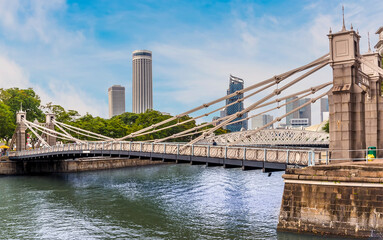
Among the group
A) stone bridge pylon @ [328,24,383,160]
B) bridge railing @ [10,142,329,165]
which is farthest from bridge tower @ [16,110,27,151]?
stone bridge pylon @ [328,24,383,160]

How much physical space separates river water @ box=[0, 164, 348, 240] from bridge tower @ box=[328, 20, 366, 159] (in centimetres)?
602

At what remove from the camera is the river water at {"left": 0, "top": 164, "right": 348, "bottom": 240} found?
73.5 ft

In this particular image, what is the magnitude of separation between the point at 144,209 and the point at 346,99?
52.6 feet

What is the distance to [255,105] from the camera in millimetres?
27000

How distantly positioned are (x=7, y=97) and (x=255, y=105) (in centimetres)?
6120

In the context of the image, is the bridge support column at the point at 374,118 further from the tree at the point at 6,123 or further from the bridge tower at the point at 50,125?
the tree at the point at 6,123

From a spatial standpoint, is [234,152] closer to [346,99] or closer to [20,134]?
[346,99]

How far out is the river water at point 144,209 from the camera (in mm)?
22406

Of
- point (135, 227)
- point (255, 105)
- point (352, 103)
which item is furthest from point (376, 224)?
point (135, 227)

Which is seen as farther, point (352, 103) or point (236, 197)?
point (236, 197)

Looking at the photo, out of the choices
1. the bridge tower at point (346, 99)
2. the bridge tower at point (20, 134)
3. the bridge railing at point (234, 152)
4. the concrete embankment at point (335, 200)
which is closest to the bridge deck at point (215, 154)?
the bridge railing at point (234, 152)

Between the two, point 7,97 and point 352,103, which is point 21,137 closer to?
point 7,97

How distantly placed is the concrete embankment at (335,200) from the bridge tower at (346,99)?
11.6 feet

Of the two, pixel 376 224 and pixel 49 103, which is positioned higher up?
pixel 49 103
